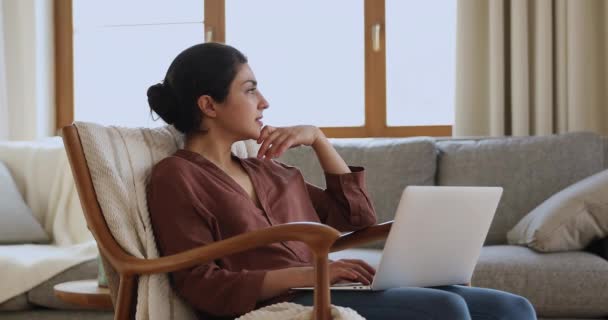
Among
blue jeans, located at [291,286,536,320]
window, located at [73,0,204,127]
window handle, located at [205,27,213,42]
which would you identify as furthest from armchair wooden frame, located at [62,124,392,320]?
window, located at [73,0,204,127]

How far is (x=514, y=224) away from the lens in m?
3.18

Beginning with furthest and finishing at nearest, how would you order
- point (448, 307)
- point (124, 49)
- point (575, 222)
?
point (124, 49) → point (575, 222) → point (448, 307)

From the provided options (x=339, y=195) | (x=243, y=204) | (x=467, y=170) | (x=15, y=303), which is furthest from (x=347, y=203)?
(x=15, y=303)

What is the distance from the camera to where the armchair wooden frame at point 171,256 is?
1.54m

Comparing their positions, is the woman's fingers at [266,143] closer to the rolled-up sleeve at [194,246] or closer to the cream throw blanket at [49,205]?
the rolled-up sleeve at [194,246]

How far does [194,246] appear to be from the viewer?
5.54 feet

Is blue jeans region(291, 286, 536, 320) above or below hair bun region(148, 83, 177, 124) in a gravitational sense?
below

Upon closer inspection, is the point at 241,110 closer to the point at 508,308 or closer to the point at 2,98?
the point at 508,308

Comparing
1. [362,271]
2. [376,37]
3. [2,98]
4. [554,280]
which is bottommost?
[554,280]

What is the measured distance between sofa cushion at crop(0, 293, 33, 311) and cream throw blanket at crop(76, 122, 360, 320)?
127cm

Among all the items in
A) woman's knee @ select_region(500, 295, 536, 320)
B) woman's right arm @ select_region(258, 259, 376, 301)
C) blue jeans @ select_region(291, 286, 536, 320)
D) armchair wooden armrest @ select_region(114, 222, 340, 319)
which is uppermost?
armchair wooden armrest @ select_region(114, 222, 340, 319)

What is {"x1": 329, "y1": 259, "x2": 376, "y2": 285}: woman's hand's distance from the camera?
1654mm

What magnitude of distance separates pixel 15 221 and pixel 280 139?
6.20ft

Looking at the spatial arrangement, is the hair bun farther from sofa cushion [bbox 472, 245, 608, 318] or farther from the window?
the window
